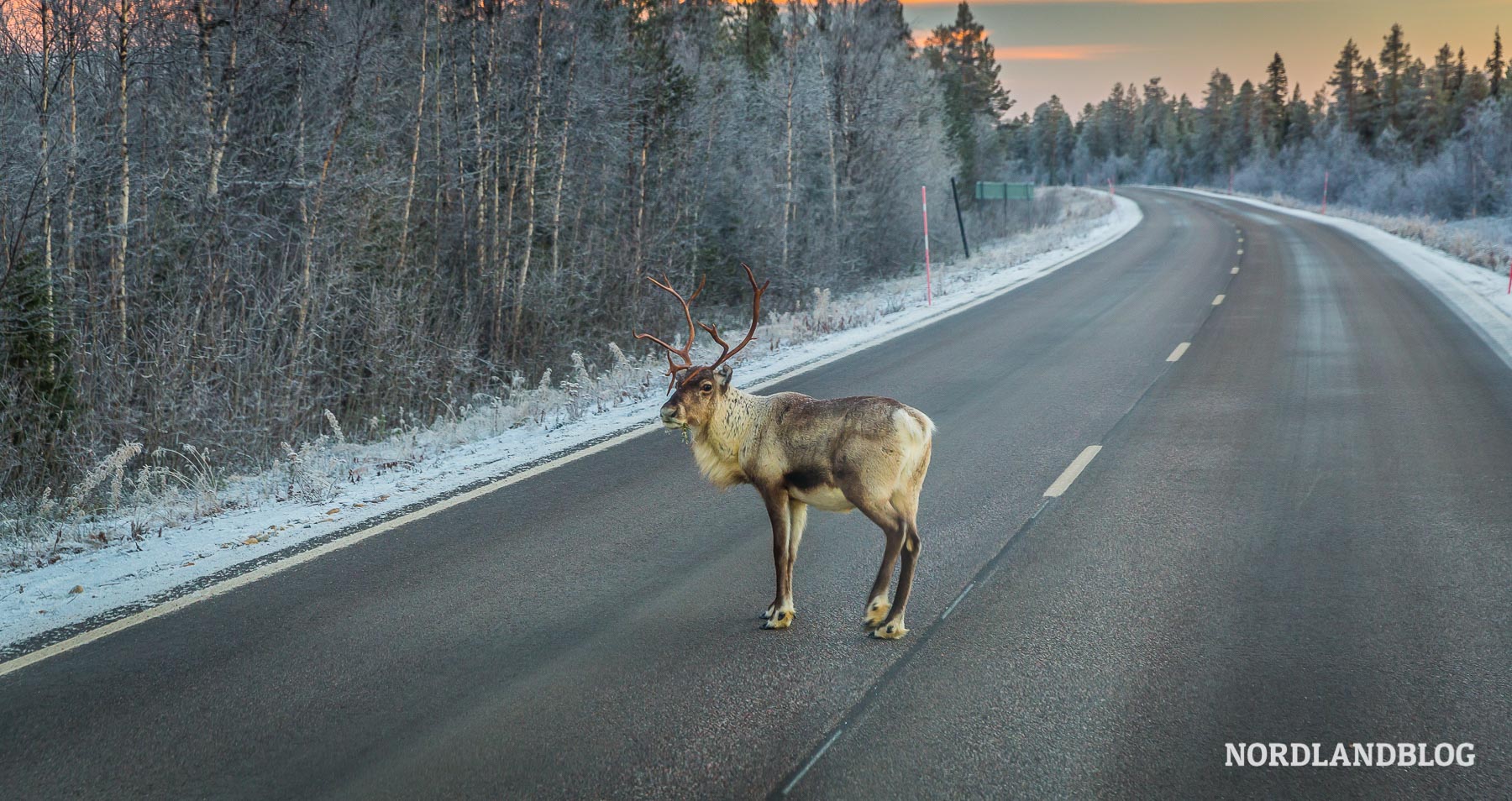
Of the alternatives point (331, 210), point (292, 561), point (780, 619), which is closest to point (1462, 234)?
point (331, 210)

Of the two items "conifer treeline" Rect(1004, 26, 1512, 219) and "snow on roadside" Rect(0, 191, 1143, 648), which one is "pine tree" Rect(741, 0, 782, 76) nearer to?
"snow on roadside" Rect(0, 191, 1143, 648)

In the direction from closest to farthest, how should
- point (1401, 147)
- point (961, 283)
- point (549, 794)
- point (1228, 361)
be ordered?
point (549, 794) < point (1228, 361) < point (961, 283) < point (1401, 147)

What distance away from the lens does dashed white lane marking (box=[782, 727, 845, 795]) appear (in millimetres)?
3572

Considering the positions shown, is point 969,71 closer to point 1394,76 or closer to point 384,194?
point 1394,76

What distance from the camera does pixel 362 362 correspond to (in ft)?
45.2

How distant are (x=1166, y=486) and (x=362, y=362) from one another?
10.7 meters

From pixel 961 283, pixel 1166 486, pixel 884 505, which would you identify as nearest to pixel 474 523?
pixel 884 505

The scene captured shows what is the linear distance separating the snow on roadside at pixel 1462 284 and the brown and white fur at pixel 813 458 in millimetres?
11841

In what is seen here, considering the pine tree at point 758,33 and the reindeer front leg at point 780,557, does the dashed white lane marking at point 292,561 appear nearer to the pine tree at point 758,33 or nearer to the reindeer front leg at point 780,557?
the reindeer front leg at point 780,557

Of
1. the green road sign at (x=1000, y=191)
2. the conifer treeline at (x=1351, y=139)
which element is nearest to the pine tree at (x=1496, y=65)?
the conifer treeline at (x=1351, y=139)

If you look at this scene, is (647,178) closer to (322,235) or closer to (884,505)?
(322,235)

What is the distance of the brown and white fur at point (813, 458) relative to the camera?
4.56 metres

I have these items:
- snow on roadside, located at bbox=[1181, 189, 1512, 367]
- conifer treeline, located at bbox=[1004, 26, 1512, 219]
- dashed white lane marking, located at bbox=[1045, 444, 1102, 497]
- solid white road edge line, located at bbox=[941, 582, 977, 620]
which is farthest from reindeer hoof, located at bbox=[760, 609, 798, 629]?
conifer treeline, located at bbox=[1004, 26, 1512, 219]

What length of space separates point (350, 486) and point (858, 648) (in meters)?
4.76
